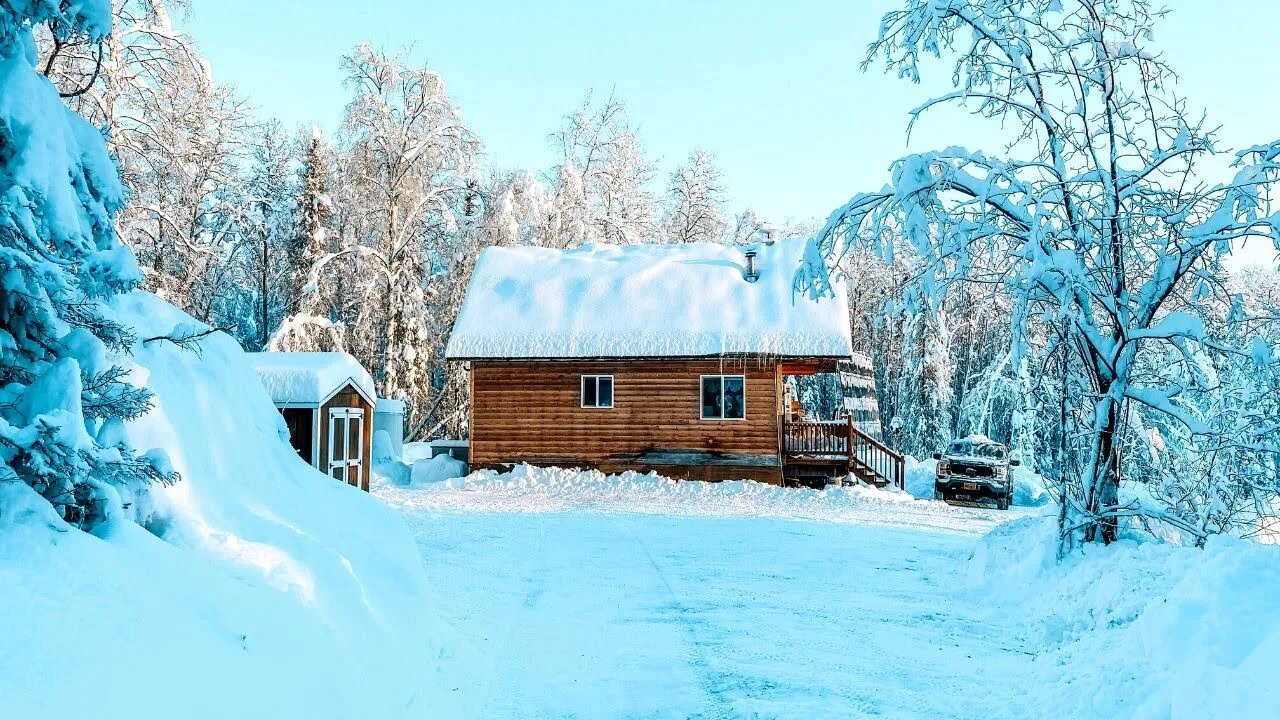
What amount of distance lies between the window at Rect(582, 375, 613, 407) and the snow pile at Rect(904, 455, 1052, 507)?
807 cm

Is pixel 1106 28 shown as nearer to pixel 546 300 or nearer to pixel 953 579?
pixel 953 579

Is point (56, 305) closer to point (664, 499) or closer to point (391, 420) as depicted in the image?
point (664, 499)

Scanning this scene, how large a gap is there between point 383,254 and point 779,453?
50.8ft

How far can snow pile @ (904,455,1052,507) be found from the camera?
21969 mm

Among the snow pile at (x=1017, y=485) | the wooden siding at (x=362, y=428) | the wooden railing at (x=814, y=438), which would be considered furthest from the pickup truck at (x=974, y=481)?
the wooden siding at (x=362, y=428)

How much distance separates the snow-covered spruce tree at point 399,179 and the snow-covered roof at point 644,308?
199 inches

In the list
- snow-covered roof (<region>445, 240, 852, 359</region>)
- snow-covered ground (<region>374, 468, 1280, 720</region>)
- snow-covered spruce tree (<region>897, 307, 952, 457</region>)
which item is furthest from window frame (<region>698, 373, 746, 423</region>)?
snow-covered spruce tree (<region>897, 307, 952, 457</region>)

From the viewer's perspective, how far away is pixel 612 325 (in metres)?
22.0

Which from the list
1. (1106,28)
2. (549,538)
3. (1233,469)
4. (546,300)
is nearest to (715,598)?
(549,538)

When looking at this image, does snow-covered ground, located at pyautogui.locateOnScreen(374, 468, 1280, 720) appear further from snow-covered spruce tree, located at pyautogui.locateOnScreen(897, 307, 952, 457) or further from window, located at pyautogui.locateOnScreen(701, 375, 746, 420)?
snow-covered spruce tree, located at pyautogui.locateOnScreen(897, 307, 952, 457)

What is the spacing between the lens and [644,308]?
73.7ft

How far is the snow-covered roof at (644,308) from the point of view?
68.9ft

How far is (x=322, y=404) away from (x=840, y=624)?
12040 mm

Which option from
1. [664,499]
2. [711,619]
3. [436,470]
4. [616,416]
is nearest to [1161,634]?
[711,619]
